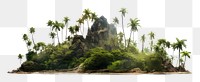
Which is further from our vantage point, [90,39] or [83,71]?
[90,39]

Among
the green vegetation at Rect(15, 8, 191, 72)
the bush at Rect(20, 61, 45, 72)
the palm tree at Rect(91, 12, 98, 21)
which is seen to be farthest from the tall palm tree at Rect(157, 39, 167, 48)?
the bush at Rect(20, 61, 45, 72)

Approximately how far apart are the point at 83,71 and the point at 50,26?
18081 millimetres

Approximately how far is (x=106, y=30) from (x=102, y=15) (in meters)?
3.33

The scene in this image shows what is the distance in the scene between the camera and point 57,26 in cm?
13250

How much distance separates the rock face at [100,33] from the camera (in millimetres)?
125875

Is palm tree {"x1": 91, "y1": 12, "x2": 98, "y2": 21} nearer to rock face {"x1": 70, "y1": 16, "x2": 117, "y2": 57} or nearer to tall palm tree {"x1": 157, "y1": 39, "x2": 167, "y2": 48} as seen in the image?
rock face {"x1": 70, "y1": 16, "x2": 117, "y2": 57}

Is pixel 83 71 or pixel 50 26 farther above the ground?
pixel 50 26

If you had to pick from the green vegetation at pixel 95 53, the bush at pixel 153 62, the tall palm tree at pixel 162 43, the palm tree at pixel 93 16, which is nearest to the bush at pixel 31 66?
the green vegetation at pixel 95 53

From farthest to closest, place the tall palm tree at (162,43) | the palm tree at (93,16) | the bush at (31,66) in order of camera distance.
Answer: the palm tree at (93,16), the tall palm tree at (162,43), the bush at (31,66)

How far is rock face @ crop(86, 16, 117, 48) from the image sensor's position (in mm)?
125875

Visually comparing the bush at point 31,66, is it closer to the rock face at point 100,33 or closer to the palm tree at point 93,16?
the rock face at point 100,33

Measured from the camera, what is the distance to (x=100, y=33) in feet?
417

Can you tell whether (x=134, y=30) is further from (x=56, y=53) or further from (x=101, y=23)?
(x=56, y=53)

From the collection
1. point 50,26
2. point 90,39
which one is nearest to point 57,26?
point 50,26
